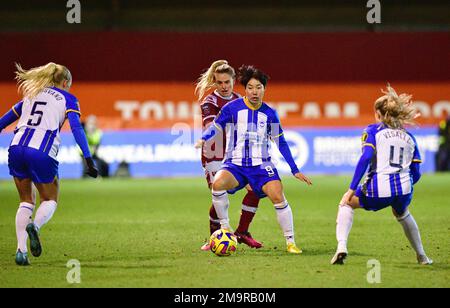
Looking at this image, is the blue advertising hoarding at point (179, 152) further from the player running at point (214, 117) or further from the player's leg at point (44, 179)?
the player's leg at point (44, 179)

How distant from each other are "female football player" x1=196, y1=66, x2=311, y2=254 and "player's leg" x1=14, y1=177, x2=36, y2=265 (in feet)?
5.59

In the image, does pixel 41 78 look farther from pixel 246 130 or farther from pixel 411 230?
pixel 411 230

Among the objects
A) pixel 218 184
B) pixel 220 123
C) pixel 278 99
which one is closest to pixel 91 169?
pixel 218 184

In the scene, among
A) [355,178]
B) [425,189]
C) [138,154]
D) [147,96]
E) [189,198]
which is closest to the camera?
[355,178]

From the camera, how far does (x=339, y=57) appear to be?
2934 cm

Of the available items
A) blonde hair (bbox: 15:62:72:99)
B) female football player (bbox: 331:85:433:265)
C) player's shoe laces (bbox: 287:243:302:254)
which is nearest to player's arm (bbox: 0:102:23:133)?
blonde hair (bbox: 15:62:72:99)

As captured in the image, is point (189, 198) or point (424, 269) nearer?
point (424, 269)

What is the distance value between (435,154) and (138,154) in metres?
7.71

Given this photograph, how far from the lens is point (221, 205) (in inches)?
330

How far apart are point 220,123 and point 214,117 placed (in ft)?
1.50

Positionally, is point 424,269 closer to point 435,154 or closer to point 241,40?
point 435,154

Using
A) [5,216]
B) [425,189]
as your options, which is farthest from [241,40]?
[5,216]

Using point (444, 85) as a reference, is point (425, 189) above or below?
below

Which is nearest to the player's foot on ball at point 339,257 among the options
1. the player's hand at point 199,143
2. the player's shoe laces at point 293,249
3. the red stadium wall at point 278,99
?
the player's shoe laces at point 293,249
